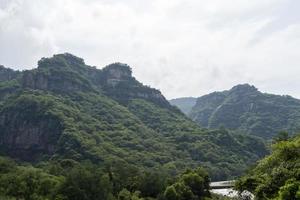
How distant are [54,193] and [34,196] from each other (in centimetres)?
372

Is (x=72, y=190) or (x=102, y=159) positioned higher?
(x=102, y=159)

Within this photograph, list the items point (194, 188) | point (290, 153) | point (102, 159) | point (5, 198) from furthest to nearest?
point (102, 159) → point (194, 188) → point (5, 198) → point (290, 153)

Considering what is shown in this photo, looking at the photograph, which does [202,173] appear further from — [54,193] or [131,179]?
[54,193]

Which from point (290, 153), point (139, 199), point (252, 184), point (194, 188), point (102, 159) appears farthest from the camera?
point (102, 159)

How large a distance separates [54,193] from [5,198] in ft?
28.8

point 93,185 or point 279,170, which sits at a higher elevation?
point 279,170

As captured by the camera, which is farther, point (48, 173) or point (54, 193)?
point (48, 173)

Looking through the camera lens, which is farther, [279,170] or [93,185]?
[93,185]

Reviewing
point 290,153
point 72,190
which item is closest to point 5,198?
point 72,190

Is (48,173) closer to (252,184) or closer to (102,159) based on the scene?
(252,184)

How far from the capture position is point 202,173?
107750 mm

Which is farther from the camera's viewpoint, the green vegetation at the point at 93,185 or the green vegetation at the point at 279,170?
the green vegetation at the point at 93,185

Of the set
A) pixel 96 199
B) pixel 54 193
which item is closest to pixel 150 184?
pixel 96 199

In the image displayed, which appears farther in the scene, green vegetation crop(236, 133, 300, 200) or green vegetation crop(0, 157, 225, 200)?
green vegetation crop(0, 157, 225, 200)
